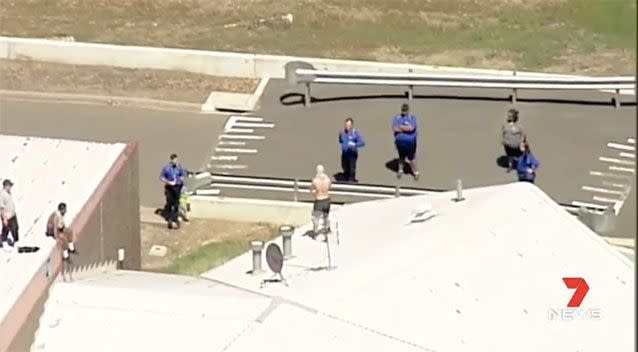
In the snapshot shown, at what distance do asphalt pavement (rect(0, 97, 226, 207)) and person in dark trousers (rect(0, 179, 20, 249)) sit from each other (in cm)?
858

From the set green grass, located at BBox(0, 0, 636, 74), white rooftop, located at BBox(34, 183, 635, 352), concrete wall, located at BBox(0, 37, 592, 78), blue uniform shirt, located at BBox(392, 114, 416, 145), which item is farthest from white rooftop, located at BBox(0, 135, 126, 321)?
green grass, located at BBox(0, 0, 636, 74)

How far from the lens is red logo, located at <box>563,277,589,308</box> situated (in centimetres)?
1420

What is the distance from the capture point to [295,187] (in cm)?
2273

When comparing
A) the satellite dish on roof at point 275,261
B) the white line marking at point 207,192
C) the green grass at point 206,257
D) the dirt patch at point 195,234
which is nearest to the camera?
the satellite dish on roof at point 275,261

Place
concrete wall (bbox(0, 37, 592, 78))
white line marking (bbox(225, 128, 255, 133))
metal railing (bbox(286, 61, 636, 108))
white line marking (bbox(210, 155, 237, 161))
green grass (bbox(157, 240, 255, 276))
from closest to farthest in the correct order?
green grass (bbox(157, 240, 255, 276)), white line marking (bbox(210, 155, 237, 161)), white line marking (bbox(225, 128, 255, 133)), metal railing (bbox(286, 61, 636, 108)), concrete wall (bbox(0, 37, 592, 78))

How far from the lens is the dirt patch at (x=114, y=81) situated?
27.9 metres

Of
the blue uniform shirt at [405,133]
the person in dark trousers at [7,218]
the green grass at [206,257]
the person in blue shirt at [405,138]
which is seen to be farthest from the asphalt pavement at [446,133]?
the person in dark trousers at [7,218]

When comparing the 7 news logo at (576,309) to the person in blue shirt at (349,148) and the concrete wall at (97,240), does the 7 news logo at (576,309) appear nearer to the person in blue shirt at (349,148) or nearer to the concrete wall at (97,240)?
the concrete wall at (97,240)

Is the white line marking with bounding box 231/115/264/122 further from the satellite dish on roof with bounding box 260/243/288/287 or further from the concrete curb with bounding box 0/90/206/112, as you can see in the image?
the satellite dish on roof with bounding box 260/243/288/287

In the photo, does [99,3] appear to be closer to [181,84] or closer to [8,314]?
[181,84]

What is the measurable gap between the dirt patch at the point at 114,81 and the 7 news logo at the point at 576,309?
46.2 feet

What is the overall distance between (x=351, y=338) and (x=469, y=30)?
19410 millimetres

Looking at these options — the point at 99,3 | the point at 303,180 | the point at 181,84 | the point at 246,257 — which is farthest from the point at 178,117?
the point at 246,257

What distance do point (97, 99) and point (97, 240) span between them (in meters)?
11.7
